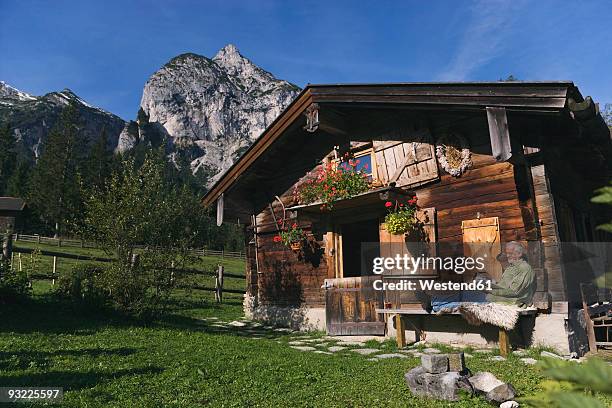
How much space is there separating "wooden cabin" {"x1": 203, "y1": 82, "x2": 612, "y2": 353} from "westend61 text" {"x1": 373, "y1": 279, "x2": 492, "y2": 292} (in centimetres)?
19

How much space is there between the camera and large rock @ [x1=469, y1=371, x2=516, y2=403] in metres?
4.58

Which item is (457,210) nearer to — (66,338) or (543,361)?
(66,338)

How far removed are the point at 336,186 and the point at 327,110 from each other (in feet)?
6.57

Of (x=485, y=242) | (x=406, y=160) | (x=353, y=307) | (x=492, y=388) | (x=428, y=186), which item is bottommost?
(x=492, y=388)

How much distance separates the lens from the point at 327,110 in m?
10.8

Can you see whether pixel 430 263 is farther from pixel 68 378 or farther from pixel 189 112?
pixel 189 112

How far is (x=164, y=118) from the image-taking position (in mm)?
173250

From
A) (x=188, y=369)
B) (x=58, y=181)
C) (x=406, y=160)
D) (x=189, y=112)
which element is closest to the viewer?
(x=188, y=369)

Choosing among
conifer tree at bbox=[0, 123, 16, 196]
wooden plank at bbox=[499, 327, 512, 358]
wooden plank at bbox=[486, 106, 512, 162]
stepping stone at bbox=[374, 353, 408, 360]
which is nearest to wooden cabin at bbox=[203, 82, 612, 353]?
wooden plank at bbox=[486, 106, 512, 162]

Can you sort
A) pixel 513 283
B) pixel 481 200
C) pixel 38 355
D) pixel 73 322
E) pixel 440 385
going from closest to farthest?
pixel 440 385 → pixel 38 355 → pixel 513 283 → pixel 481 200 → pixel 73 322

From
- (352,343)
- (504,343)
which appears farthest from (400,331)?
(504,343)

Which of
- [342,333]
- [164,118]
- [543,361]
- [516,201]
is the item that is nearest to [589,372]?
[543,361]

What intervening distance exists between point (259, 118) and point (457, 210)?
18276 cm

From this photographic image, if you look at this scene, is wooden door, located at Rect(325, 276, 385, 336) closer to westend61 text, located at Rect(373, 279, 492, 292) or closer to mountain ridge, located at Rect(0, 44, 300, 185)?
westend61 text, located at Rect(373, 279, 492, 292)
